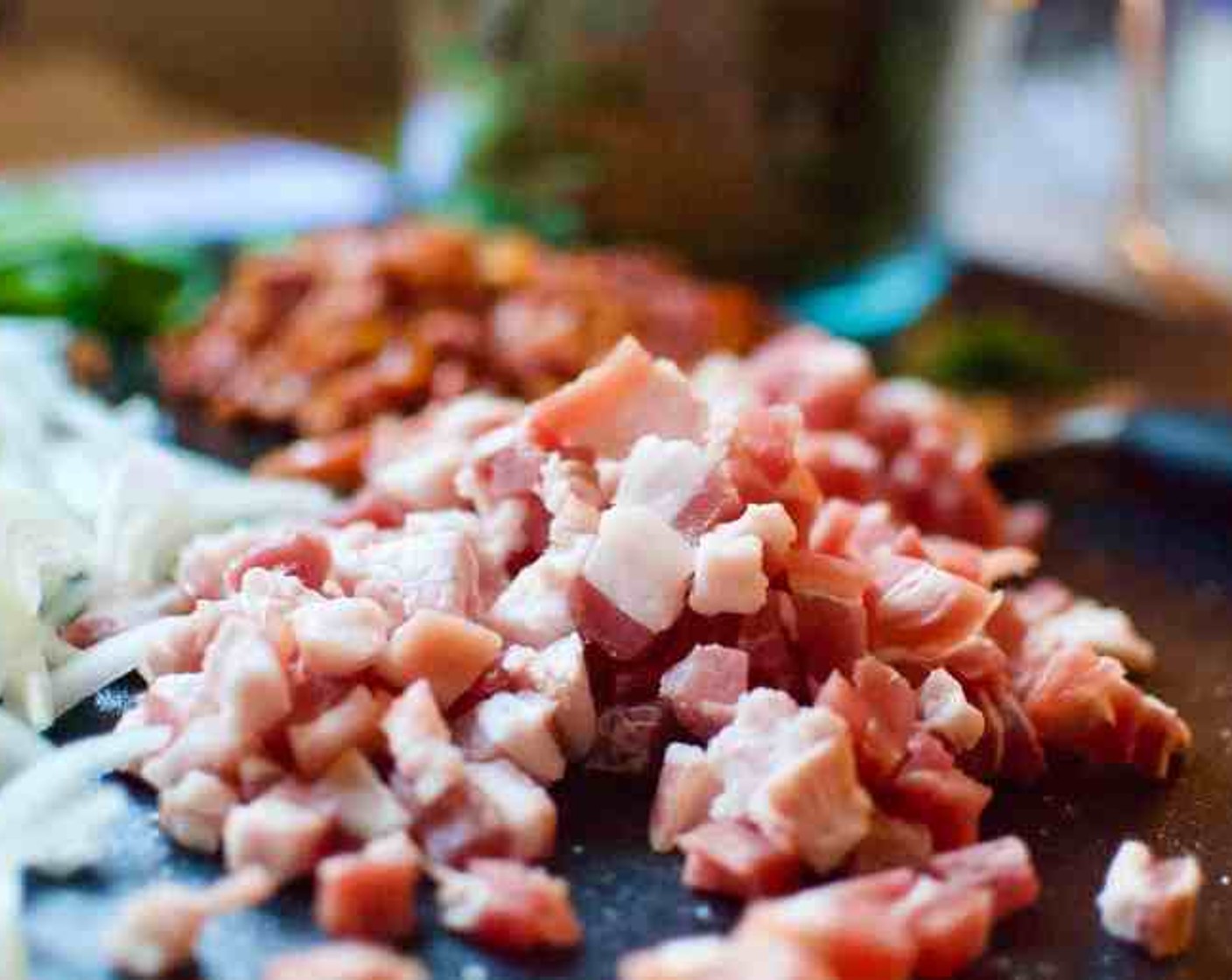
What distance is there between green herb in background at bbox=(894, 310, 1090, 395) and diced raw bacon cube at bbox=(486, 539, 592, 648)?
90 centimetres

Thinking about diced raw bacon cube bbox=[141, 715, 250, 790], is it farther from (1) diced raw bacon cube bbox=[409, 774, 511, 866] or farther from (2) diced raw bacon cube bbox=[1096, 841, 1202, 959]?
(2) diced raw bacon cube bbox=[1096, 841, 1202, 959]

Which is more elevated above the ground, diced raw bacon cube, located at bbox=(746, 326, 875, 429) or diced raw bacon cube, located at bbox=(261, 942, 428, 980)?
diced raw bacon cube, located at bbox=(746, 326, 875, 429)

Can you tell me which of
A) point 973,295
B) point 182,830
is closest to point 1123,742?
point 182,830

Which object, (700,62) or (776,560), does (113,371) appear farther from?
A: (776,560)

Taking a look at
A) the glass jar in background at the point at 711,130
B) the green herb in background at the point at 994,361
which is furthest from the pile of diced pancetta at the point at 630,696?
the glass jar in background at the point at 711,130

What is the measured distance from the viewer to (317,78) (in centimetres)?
323

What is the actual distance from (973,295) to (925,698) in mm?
1232

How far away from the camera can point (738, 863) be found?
0.95 m

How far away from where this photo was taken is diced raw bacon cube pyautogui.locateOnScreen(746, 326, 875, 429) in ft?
4.94

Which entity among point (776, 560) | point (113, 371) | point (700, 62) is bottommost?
point (113, 371)

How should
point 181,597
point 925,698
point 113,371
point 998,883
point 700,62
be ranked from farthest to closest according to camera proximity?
point 700,62, point 113,371, point 181,597, point 925,698, point 998,883

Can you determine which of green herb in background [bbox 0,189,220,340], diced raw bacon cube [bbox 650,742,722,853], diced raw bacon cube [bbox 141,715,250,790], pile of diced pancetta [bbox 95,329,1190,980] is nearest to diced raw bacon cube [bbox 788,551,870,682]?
pile of diced pancetta [bbox 95,329,1190,980]

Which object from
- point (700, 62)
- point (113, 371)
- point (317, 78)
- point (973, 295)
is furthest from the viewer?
point (317, 78)

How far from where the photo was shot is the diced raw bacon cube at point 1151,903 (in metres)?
0.96
